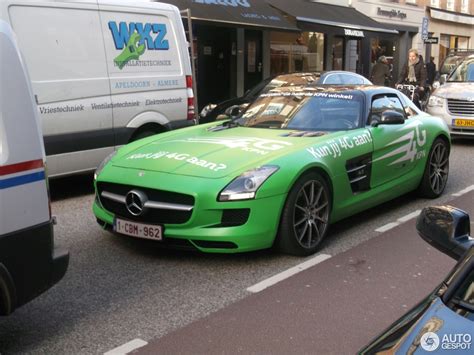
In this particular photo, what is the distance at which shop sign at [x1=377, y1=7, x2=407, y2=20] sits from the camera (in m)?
24.1

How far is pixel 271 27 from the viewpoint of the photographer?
1430 centimetres

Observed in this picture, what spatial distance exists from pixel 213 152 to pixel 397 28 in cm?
2266

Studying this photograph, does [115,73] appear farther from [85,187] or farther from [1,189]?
[1,189]

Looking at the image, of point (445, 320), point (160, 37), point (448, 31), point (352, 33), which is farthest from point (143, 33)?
point (448, 31)

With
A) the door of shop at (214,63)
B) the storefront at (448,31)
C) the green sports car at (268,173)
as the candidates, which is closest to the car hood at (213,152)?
the green sports car at (268,173)

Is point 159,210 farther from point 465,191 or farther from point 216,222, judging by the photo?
point 465,191

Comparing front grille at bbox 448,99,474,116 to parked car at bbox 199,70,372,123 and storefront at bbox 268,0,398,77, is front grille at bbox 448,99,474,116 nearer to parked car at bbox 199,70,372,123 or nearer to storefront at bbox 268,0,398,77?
parked car at bbox 199,70,372,123

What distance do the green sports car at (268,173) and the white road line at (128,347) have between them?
3.90ft

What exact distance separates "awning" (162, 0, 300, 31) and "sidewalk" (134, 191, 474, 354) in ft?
28.6

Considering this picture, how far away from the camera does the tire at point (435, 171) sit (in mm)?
6855

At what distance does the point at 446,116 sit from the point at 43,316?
389 inches

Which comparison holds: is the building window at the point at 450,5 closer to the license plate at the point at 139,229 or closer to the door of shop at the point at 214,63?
the door of shop at the point at 214,63

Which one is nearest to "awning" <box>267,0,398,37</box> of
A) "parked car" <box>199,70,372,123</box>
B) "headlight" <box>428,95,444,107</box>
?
"parked car" <box>199,70,372,123</box>

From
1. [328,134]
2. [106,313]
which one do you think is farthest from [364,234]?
[106,313]
